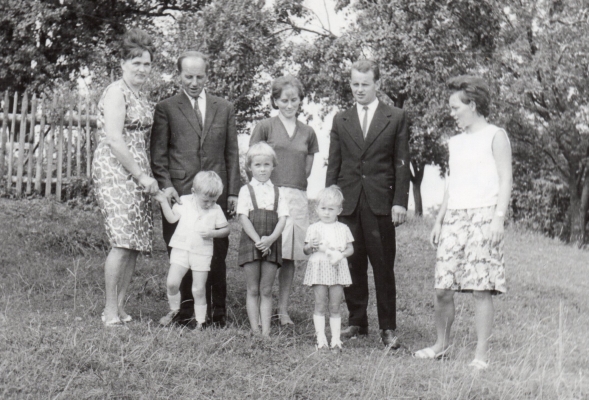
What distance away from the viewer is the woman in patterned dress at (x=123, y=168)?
5422 millimetres

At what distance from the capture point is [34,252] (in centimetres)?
866

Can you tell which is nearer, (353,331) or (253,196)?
(253,196)

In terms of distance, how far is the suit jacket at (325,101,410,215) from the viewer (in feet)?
19.9

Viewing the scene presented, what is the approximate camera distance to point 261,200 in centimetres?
577

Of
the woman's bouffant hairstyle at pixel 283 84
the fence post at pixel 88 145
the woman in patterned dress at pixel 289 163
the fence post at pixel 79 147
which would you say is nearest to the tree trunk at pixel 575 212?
the fence post at pixel 88 145

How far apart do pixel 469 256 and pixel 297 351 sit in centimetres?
141

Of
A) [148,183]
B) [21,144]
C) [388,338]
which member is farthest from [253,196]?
[21,144]

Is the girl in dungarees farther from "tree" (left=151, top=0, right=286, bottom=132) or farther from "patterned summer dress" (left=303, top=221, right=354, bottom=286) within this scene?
"tree" (left=151, top=0, right=286, bottom=132)

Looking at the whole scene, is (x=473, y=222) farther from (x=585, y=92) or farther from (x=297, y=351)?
(x=585, y=92)

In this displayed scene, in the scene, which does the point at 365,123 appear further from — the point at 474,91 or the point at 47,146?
the point at 47,146

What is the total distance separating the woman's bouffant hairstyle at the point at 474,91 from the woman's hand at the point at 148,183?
7.70 ft

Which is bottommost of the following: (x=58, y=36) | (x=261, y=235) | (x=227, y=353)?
(x=227, y=353)

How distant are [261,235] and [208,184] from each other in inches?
22.8

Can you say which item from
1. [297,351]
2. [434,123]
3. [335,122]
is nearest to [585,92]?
[434,123]
